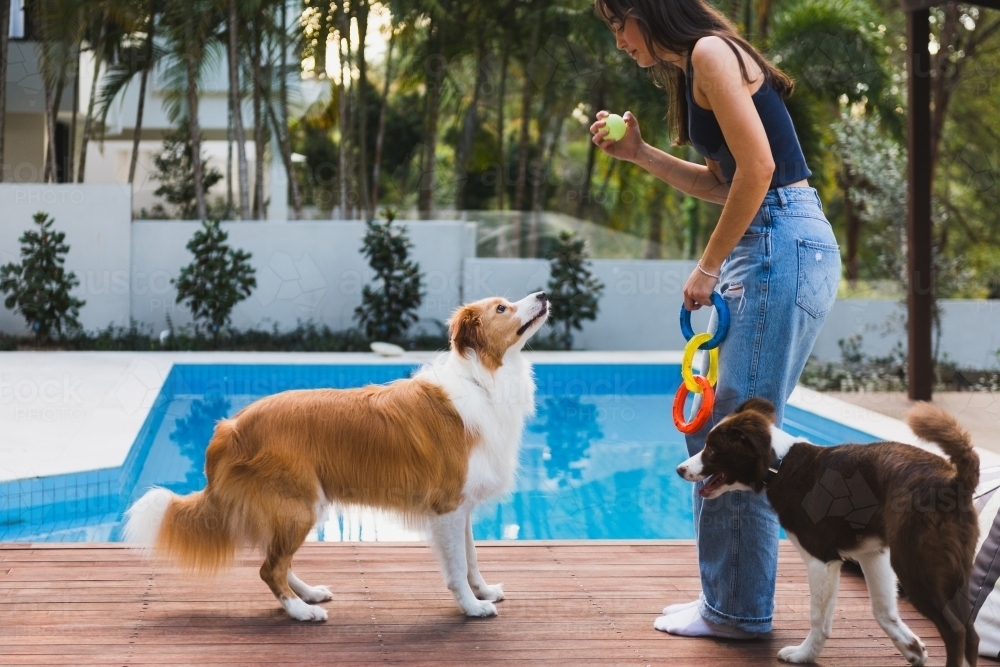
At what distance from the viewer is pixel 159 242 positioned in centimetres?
1023

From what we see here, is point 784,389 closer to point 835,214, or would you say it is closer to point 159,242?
point 159,242

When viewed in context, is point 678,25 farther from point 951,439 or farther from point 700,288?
point 951,439

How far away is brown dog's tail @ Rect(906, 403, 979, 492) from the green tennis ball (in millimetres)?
1125

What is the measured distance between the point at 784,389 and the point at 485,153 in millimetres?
13332

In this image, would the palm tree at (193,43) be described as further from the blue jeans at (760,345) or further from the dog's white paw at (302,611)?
the blue jeans at (760,345)

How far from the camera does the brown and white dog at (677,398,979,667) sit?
212 cm

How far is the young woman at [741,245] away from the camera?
2340mm

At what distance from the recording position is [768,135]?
2.46 meters

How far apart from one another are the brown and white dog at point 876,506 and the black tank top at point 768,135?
0.60 m

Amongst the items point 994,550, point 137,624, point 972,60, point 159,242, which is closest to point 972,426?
point 994,550

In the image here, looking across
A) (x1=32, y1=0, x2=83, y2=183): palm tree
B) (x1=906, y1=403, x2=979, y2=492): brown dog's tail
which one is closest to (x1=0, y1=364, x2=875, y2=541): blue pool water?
(x1=906, y1=403, x2=979, y2=492): brown dog's tail

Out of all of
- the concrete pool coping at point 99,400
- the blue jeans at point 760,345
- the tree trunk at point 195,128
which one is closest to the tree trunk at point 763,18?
the concrete pool coping at point 99,400

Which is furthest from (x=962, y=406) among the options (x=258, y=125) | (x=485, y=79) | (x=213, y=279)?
(x=485, y=79)

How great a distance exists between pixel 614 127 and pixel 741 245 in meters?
0.52
